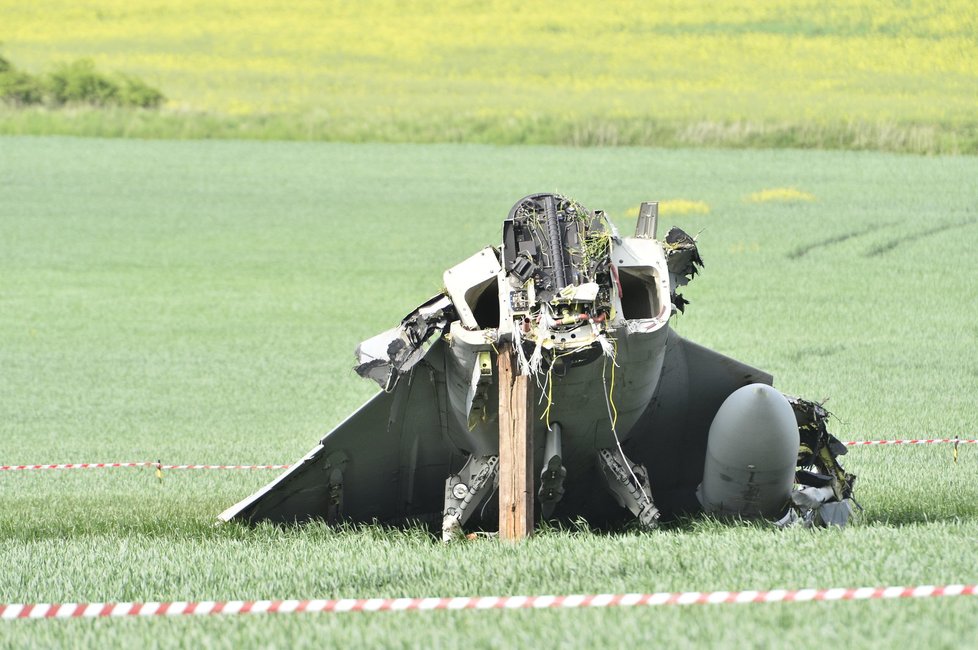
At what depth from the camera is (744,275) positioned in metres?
40.5

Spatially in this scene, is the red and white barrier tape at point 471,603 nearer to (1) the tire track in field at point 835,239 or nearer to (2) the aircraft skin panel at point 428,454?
(2) the aircraft skin panel at point 428,454

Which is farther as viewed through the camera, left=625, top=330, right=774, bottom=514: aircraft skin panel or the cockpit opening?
left=625, top=330, right=774, bottom=514: aircraft skin panel

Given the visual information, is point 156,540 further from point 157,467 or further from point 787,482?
point 157,467

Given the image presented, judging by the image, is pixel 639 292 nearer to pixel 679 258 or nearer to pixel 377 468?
pixel 679 258

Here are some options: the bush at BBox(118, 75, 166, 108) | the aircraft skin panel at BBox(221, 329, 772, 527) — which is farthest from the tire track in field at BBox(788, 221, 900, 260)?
the bush at BBox(118, 75, 166, 108)

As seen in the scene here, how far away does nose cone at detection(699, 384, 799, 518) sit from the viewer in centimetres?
Result: 1323

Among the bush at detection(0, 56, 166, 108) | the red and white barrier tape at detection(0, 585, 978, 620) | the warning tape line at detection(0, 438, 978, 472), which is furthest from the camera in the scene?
the bush at detection(0, 56, 166, 108)

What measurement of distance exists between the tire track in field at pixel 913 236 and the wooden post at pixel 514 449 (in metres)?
31.6

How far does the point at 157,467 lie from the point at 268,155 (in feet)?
135

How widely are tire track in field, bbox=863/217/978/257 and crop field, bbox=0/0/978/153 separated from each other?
24.5ft

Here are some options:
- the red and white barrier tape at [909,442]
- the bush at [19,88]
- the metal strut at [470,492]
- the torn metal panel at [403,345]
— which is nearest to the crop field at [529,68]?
the bush at [19,88]

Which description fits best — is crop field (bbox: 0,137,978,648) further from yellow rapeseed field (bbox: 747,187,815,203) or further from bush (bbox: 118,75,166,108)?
bush (bbox: 118,75,166,108)

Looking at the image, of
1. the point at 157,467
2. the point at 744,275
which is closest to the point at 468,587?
the point at 157,467

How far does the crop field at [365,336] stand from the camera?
31.4 feet
